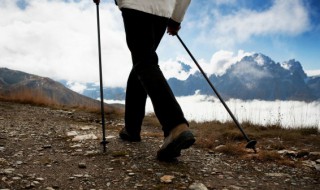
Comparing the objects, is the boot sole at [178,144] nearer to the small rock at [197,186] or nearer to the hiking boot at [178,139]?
the hiking boot at [178,139]

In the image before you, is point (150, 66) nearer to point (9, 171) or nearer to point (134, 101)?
point (134, 101)

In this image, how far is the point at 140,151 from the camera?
4.39 metres

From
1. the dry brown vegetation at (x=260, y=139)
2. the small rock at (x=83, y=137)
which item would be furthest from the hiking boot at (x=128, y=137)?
the dry brown vegetation at (x=260, y=139)

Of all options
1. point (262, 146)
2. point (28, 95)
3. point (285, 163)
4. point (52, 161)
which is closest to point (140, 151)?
point (52, 161)

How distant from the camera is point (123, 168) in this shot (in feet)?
11.9

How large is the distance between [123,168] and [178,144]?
67cm

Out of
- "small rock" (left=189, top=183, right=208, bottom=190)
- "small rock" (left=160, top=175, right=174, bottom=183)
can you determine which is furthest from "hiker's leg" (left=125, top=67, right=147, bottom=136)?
"small rock" (left=189, top=183, right=208, bottom=190)

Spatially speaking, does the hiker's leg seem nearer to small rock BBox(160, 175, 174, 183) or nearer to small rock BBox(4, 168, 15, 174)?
small rock BBox(160, 175, 174, 183)

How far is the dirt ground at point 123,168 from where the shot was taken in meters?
3.20

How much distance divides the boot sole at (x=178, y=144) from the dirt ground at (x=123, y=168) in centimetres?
15

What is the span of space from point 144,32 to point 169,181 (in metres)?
1.64

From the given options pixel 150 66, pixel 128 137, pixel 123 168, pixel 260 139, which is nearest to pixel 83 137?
pixel 128 137

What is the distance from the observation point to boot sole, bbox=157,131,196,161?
351cm

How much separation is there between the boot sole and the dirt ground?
0.48 feet
